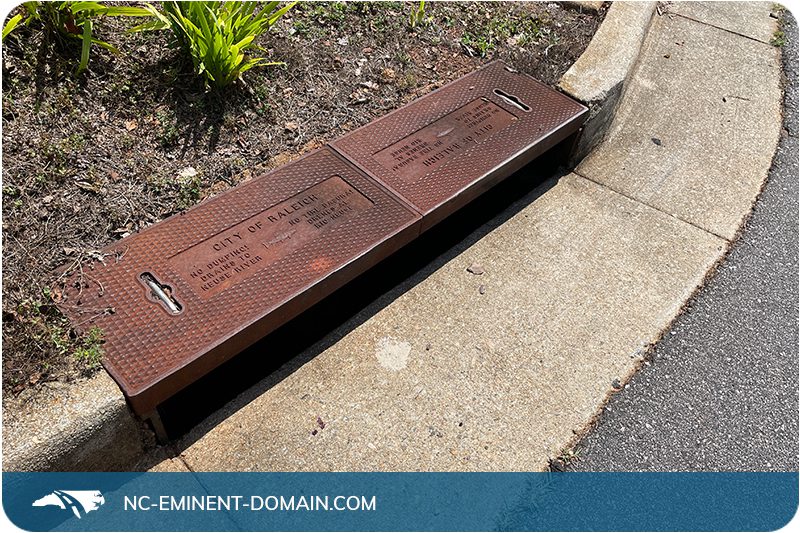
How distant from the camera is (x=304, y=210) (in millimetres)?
2783

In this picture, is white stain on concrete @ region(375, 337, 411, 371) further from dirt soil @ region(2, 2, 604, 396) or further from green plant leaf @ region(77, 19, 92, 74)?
green plant leaf @ region(77, 19, 92, 74)

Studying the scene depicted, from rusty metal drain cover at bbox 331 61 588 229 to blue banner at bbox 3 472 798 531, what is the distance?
114cm

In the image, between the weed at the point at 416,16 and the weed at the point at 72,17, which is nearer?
the weed at the point at 72,17

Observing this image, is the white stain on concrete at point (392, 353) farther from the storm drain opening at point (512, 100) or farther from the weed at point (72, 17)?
the weed at point (72, 17)

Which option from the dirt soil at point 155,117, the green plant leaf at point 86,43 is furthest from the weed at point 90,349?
the green plant leaf at point 86,43

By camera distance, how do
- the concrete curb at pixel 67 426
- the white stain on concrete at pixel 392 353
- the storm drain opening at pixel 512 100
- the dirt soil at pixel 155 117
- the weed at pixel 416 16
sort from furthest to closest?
the weed at pixel 416 16 < the storm drain opening at pixel 512 100 < the white stain on concrete at pixel 392 353 < the dirt soil at pixel 155 117 < the concrete curb at pixel 67 426

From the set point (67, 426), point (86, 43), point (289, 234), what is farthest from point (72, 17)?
point (67, 426)

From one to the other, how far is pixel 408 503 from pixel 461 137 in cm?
174

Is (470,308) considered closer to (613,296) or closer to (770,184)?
(613,296)

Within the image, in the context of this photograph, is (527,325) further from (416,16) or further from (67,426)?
(416,16)

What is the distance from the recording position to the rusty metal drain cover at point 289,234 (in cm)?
228

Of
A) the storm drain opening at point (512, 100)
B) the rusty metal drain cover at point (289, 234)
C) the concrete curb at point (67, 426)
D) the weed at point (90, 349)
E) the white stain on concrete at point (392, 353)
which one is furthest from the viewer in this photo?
the storm drain opening at point (512, 100)

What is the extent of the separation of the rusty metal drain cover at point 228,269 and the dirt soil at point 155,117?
0.38 ft

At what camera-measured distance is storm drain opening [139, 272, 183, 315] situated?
7.82ft
